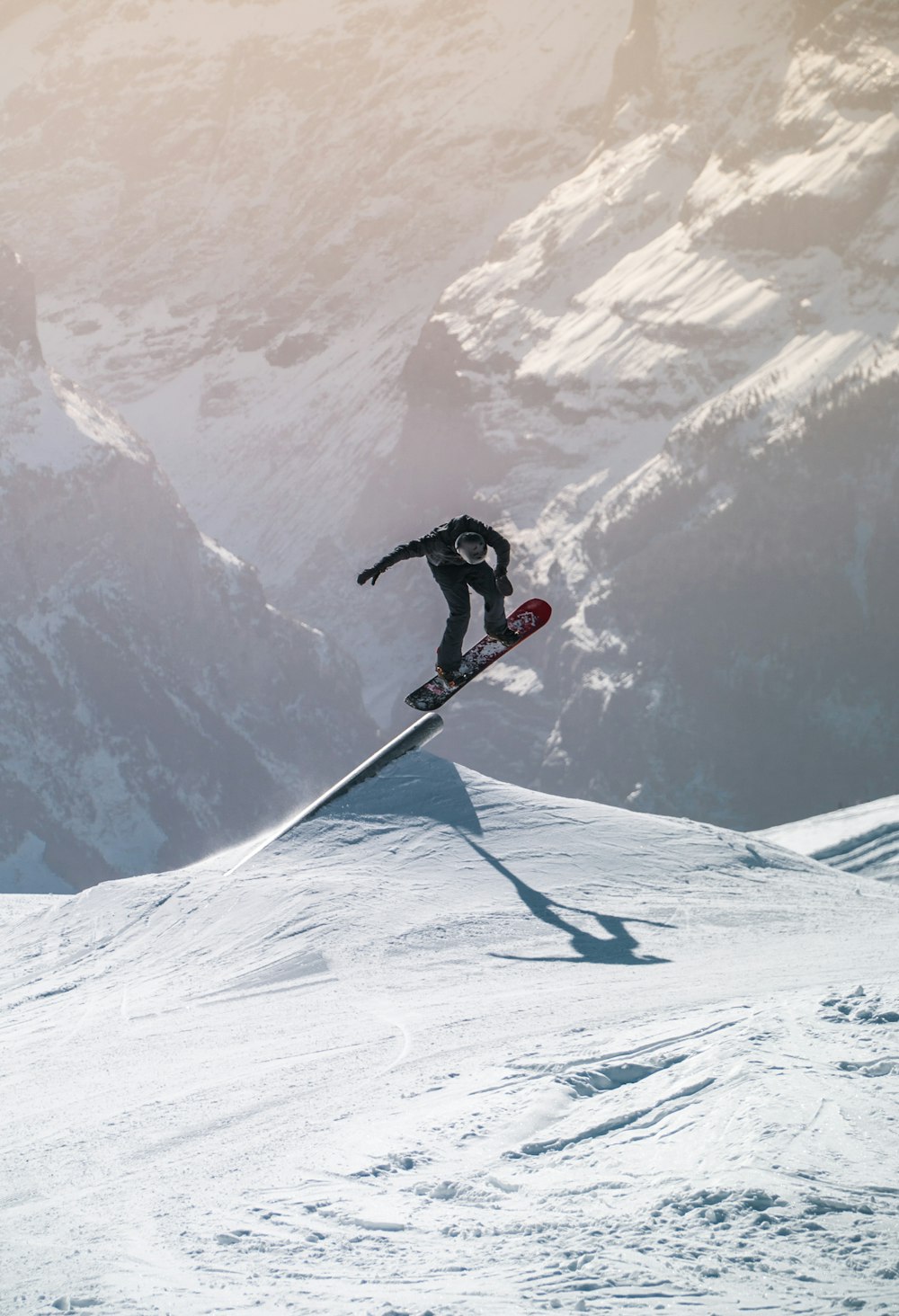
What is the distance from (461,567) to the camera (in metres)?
18.9

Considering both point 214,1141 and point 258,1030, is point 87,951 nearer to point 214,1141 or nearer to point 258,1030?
point 258,1030

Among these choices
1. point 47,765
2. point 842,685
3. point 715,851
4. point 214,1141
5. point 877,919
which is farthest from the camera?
point 842,685

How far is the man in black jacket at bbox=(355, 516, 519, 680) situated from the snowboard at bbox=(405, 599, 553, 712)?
2.09 feet

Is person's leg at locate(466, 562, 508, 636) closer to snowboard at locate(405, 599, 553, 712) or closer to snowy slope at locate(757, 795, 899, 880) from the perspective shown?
snowboard at locate(405, 599, 553, 712)

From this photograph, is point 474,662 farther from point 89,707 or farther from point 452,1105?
point 89,707

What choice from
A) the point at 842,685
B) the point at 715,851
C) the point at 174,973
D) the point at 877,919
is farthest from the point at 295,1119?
the point at 842,685

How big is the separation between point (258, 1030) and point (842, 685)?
17307 centimetres

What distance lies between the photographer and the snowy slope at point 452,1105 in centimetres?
1441

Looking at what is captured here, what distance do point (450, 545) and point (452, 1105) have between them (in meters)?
7.42

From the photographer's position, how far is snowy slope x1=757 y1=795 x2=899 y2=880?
7262 cm

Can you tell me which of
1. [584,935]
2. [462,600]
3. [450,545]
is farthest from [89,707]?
[450,545]

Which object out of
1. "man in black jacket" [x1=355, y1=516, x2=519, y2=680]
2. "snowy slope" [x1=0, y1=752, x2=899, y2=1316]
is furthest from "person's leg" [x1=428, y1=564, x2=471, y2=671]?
"snowy slope" [x1=0, y1=752, x2=899, y2=1316]

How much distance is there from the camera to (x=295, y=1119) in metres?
20.5

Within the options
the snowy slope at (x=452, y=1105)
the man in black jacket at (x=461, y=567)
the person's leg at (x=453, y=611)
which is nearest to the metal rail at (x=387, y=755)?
the person's leg at (x=453, y=611)
